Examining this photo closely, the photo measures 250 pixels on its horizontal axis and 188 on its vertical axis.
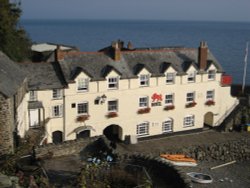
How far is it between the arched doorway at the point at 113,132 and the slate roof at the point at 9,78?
12180 millimetres

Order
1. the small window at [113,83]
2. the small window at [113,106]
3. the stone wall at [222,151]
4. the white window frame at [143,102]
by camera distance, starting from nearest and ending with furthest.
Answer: the small window at [113,83] < the small window at [113,106] < the stone wall at [222,151] < the white window frame at [143,102]

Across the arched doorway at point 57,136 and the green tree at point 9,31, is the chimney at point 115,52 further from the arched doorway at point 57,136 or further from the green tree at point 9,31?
the green tree at point 9,31

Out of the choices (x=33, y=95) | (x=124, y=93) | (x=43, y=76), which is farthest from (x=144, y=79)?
(x=33, y=95)

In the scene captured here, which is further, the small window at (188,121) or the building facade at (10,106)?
the small window at (188,121)

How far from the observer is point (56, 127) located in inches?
1341

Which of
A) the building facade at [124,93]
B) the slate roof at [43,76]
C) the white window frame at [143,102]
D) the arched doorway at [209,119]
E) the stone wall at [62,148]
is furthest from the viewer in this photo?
the arched doorway at [209,119]

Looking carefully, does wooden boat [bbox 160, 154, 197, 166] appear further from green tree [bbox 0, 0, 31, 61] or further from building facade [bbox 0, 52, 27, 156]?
green tree [bbox 0, 0, 31, 61]

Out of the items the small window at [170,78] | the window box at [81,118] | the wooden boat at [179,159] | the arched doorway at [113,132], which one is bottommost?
the wooden boat at [179,159]

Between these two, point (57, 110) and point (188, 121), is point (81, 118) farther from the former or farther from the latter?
point (188, 121)

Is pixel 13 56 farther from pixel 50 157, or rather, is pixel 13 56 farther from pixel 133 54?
pixel 50 157

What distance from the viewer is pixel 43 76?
33.3m

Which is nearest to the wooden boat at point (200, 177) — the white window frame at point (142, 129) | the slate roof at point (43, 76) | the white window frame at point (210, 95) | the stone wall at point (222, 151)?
the stone wall at point (222, 151)

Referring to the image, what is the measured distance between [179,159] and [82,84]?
1092cm

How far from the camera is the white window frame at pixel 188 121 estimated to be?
39750 mm
